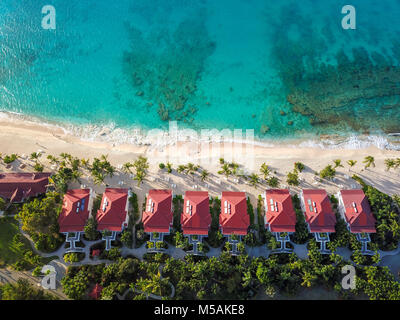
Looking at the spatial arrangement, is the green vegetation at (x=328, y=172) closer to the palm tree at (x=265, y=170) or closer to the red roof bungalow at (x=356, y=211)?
the red roof bungalow at (x=356, y=211)

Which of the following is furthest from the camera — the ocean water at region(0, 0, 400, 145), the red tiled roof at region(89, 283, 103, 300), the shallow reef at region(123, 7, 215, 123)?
the shallow reef at region(123, 7, 215, 123)

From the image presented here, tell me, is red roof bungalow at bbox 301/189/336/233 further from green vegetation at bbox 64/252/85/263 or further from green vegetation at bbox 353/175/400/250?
green vegetation at bbox 64/252/85/263

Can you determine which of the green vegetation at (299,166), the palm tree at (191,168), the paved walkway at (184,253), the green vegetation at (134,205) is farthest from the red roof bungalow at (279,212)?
the green vegetation at (134,205)

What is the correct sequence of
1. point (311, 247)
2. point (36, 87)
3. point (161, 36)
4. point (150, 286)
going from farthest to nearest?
point (161, 36)
point (36, 87)
point (311, 247)
point (150, 286)

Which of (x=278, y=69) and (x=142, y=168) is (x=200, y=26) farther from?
(x=142, y=168)

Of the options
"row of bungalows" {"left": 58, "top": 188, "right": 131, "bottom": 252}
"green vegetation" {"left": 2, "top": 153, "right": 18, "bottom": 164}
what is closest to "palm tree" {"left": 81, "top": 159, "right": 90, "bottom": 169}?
"row of bungalows" {"left": 58, "top": 188, "right": 131, "bottom": 252}

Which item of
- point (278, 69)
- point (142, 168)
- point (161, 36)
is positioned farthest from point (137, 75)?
point (278, 69)
